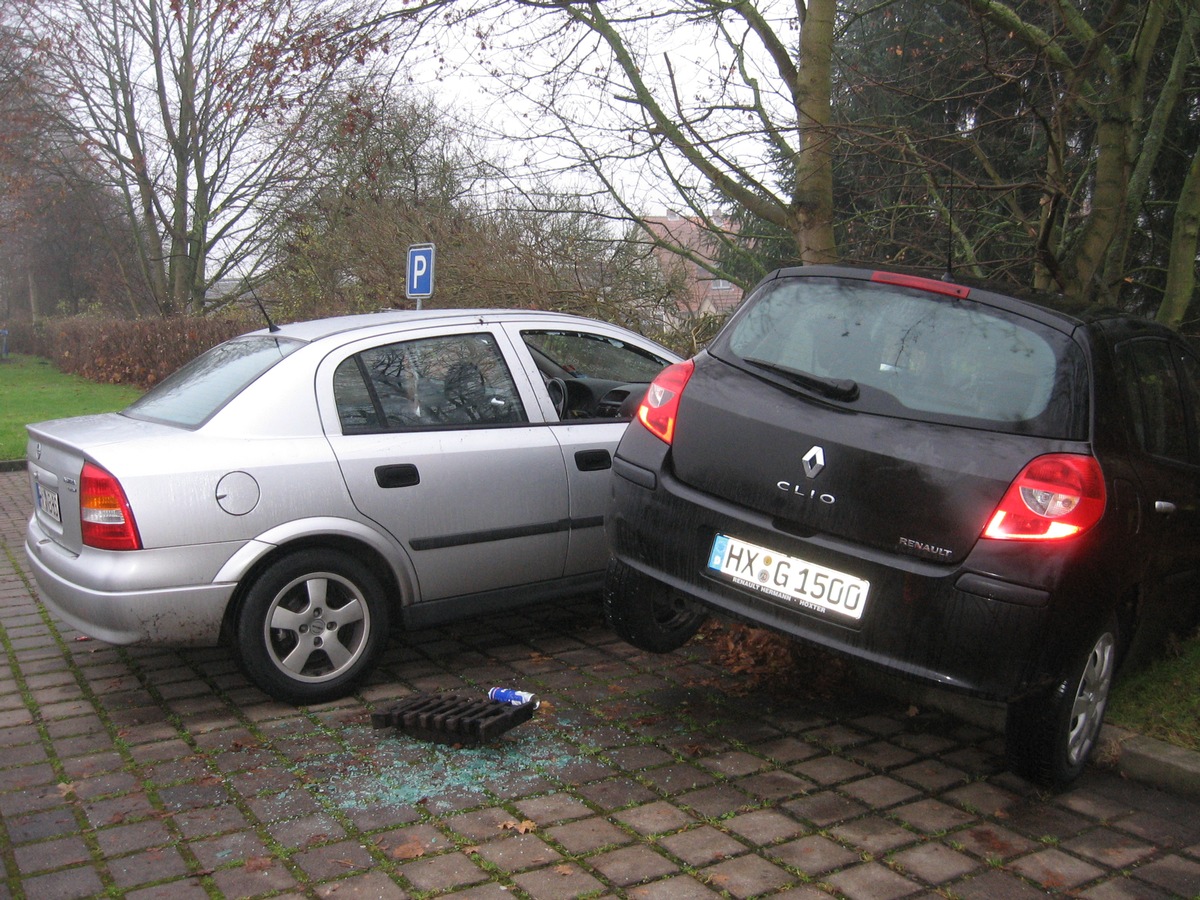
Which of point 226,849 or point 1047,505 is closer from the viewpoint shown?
point 226,849

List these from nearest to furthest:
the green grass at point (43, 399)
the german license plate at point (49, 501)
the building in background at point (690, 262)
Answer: the german license plate at point (49, 501)
the building in background at point (690, 262)
the green grass at point (43, 399)

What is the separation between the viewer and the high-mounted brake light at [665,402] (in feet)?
14.6

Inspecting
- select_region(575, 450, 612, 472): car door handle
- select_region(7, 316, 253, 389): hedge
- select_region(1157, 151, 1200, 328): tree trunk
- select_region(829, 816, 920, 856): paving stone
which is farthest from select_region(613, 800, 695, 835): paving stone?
select_region(7, 316, 253, 389): hedge

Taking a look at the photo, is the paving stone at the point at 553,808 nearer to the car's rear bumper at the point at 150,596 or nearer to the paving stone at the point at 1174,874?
the car's rear bumper at the point at 150,596

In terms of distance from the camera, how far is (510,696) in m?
4.62

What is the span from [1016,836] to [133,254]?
124 feet

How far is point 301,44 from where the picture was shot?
8.05 metres

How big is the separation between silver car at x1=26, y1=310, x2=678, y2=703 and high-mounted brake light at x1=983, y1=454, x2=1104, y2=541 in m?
2.40

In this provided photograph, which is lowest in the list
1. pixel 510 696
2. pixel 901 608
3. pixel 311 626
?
pixel 510 696

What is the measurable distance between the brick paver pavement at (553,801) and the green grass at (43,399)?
33.1 ft

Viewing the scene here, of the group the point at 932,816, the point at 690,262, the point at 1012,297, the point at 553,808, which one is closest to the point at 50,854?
the point at 553,808

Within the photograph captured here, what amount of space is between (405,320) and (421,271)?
530cm

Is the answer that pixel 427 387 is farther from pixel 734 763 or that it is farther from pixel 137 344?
pixel 137 344

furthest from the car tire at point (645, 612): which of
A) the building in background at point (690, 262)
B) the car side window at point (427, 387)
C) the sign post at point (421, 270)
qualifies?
the sign post at point (421, 270)
